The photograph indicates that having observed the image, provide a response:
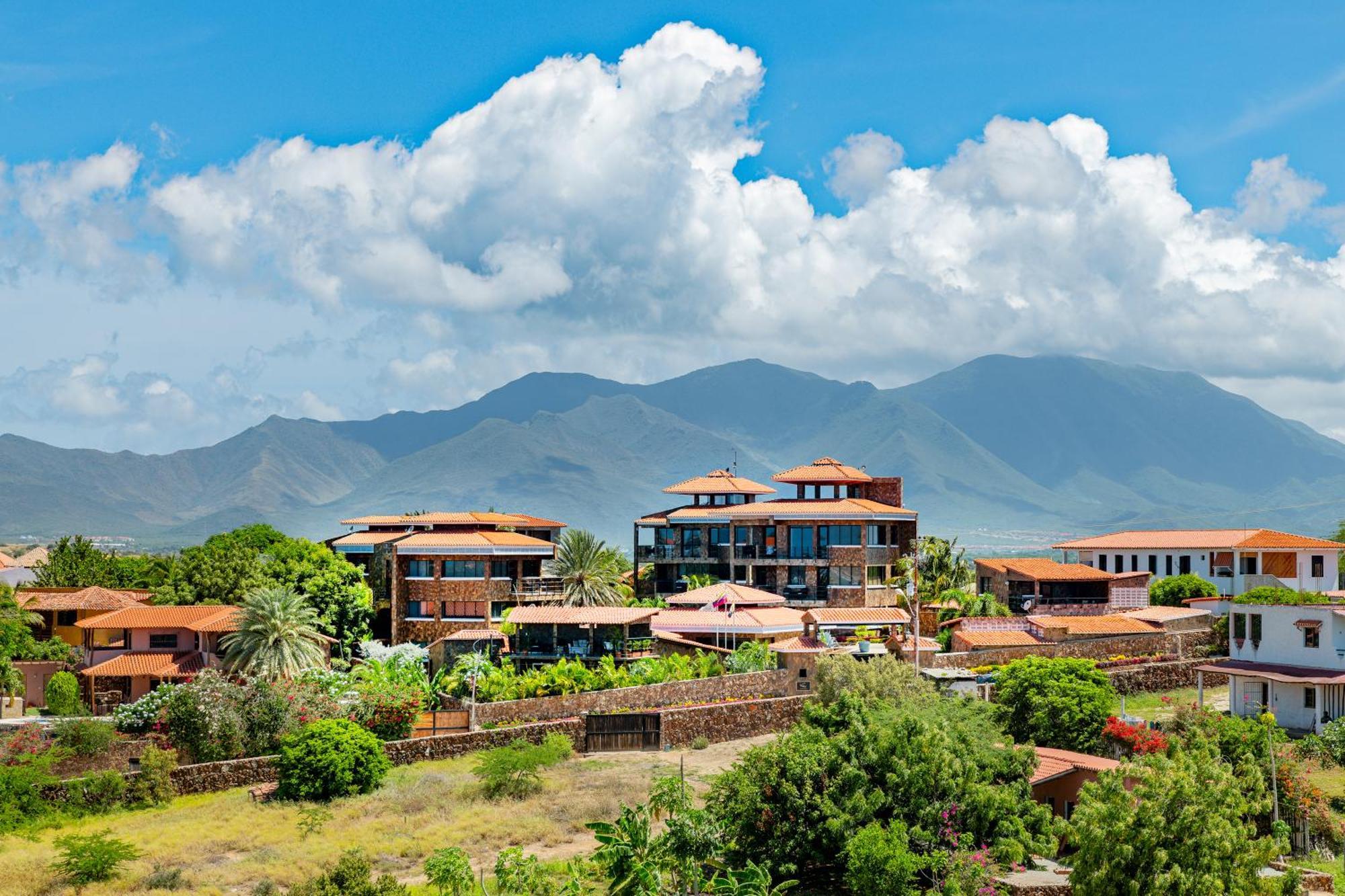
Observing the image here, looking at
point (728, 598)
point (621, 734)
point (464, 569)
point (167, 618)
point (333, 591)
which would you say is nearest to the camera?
point (621, 734)

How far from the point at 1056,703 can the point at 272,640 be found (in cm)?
3523

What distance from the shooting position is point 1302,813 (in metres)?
40.0

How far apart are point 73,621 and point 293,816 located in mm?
41268

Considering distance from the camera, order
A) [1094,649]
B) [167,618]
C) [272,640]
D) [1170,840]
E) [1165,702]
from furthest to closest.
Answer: [167,618] < [272,640] < [1094,649] < [1165,702] < [1170,840]

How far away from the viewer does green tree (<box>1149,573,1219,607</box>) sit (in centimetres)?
8219

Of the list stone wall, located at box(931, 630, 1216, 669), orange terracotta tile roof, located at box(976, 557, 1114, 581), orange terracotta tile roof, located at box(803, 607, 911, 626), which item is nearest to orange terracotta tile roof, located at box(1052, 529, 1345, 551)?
orange terracotta tile roof, located at box(976, 557, 1114, 581)

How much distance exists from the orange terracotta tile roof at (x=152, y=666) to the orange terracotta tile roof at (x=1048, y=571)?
4593 centimetres

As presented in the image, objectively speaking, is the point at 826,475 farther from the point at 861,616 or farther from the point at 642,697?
the point at 642,697

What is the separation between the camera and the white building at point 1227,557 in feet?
269

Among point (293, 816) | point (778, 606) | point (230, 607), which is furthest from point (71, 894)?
point (778, 606)

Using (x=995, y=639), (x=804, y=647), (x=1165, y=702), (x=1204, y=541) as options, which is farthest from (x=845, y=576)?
(x=1165, y=702)

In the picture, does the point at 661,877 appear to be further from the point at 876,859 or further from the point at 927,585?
the point at 927,585

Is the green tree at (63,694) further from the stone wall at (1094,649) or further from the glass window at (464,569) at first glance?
the stone wall at (1094,649)

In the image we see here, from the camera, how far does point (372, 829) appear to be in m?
43.6
